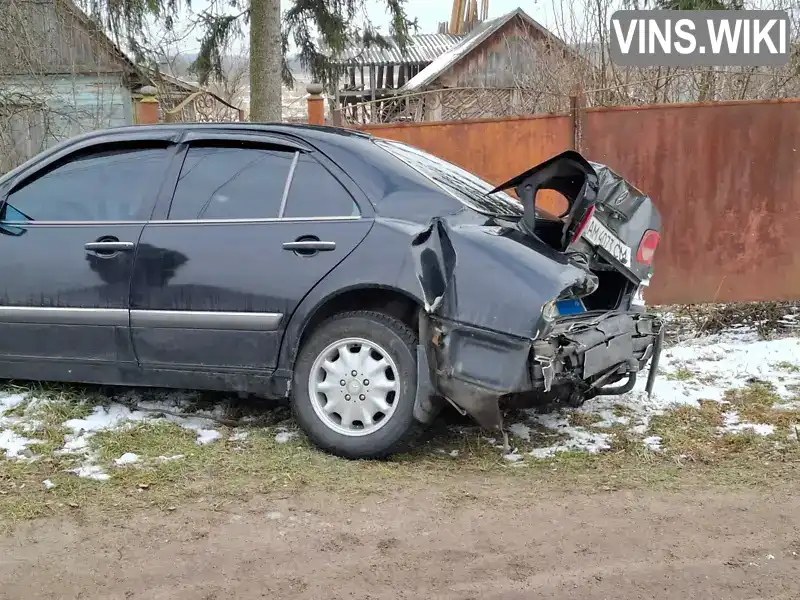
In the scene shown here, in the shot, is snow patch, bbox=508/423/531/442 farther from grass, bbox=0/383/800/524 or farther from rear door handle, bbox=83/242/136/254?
rear door handle, bbox=83/242/136/254

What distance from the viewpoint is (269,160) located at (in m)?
4.05

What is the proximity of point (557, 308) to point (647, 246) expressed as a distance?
81 cm

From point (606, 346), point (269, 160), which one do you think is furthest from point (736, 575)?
point (269, 160)

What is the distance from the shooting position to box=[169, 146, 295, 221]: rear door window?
3.98m

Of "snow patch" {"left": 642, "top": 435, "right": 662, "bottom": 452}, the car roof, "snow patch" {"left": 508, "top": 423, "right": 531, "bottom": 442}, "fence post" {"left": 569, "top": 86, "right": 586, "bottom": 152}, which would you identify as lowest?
"snow patch" {"left": 508, "top": 423, "right": 531, "bottom": 442}

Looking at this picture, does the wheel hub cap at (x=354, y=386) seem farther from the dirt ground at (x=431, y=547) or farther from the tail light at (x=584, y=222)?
the tail light at (x=584, y=222)

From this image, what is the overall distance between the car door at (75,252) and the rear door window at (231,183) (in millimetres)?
181

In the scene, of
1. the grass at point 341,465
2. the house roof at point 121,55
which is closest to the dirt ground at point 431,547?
the grass at point 341,465

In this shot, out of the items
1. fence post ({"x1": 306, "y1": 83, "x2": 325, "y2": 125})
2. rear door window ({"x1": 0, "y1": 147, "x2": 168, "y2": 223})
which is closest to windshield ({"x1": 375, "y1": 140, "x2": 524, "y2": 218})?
rear door window ({"x1": 0, "y1": 147, "x2": 168, "y2": 223})

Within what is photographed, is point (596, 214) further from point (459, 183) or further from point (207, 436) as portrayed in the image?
point (207, 436)

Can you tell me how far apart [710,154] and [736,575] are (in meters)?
4.54

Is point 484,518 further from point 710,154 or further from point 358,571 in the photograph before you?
point 710,154

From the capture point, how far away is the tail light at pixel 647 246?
159 inches

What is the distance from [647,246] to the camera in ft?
13.3
